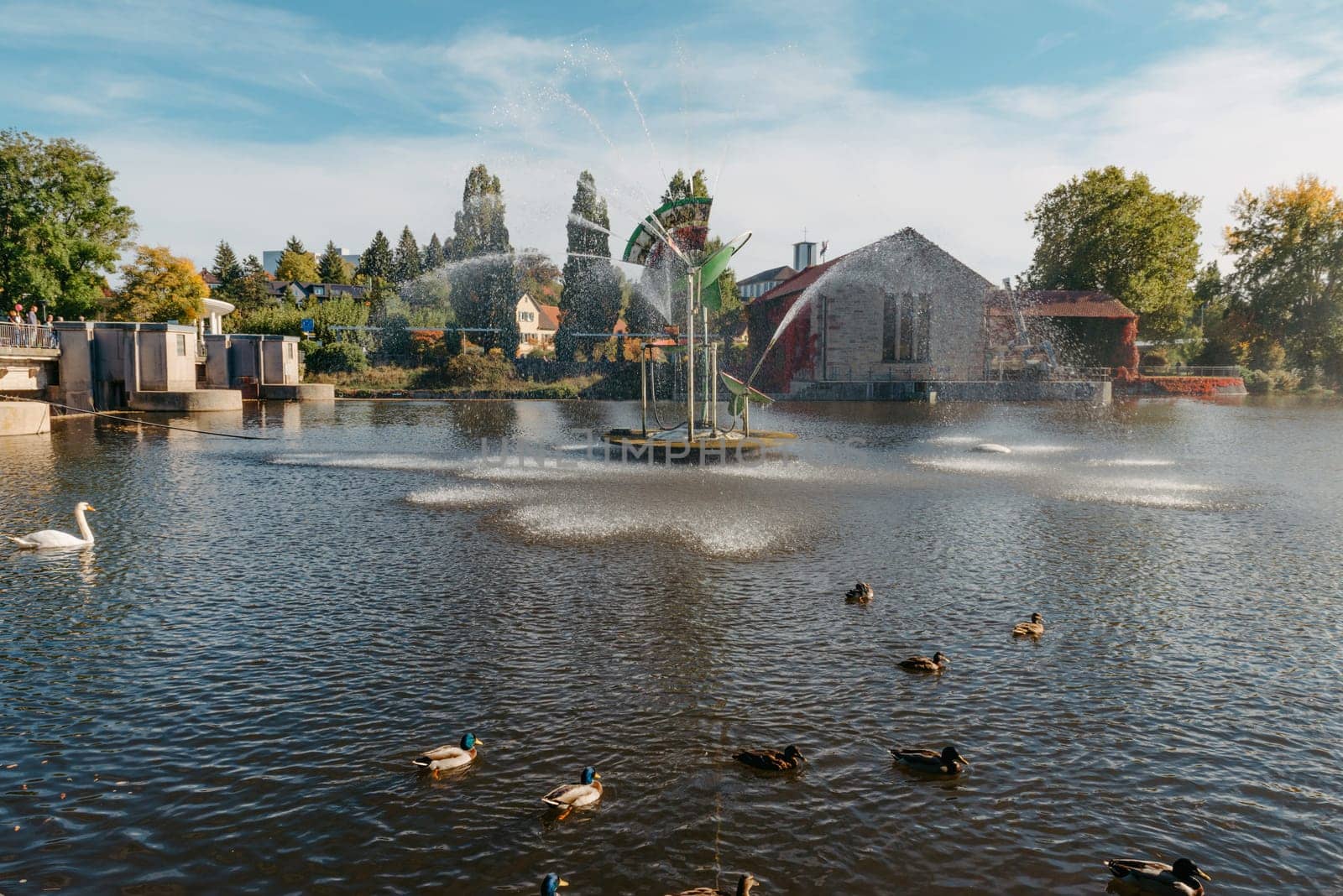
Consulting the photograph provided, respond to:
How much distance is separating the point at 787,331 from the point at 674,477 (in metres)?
69.5

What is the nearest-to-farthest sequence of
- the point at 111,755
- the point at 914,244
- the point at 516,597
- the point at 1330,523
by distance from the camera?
1. the point at 111,755
2. the point at 516,597
3. the point at 1330,523
4. the point at 914,244

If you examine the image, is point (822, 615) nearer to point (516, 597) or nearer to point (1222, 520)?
point (516, 597)

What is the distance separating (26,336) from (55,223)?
81.7 feet

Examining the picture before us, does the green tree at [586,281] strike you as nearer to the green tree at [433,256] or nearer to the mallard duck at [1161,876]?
the green tree at [433,256]

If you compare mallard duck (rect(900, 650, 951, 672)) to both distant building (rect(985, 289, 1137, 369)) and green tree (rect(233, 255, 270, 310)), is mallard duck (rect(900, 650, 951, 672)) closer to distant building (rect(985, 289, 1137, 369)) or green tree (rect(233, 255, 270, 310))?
distant building (rect(985, 289, 1137, 369))

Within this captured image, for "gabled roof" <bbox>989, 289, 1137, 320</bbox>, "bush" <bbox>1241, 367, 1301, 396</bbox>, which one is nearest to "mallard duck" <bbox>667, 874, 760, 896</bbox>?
"gabled roof" <bbox>989, 289, 1137, 320</bbox>

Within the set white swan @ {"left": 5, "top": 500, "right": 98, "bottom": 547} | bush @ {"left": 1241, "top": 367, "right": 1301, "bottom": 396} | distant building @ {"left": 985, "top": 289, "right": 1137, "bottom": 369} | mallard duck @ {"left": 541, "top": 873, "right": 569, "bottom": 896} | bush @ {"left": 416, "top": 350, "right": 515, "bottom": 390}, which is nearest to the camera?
mallard duck @ {"left": 541, "top": 873, "right": 569, "bottom": 896}

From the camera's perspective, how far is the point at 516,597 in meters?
16.0

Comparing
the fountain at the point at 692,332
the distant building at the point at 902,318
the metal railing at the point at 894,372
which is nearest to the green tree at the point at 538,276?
the distant building at the point at 902,318

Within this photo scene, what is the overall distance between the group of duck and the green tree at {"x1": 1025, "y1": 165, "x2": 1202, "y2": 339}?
356 ft

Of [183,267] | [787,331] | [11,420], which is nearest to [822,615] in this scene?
[11,420]

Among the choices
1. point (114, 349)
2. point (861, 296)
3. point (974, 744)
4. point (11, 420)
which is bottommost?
point (974, 744)

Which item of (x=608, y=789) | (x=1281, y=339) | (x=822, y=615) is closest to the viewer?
(x=608, y=789)

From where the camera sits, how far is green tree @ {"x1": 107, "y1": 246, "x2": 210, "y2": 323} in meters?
85.2
